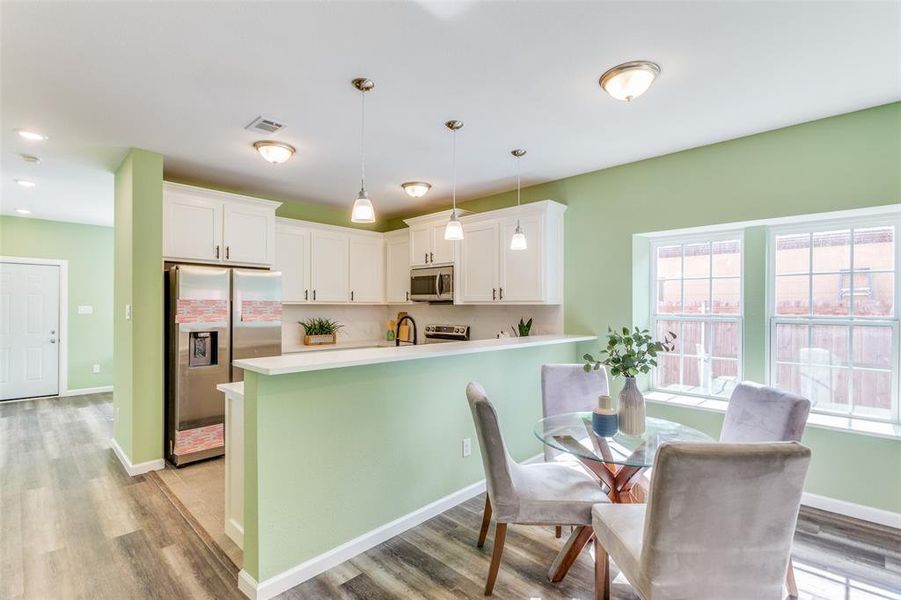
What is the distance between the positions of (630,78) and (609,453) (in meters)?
1.91

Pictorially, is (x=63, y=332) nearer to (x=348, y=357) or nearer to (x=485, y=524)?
(x=348, y=357)

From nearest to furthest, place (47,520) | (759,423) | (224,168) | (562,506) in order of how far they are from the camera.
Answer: (562,506) → (759,423) → (47,520) → (224,168)

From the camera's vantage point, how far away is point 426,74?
2258 mm

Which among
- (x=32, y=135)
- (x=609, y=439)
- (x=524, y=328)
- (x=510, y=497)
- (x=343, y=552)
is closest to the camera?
(x=510, y=497)

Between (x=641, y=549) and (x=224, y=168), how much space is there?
4.22 m

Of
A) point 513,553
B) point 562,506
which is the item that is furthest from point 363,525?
point 562,506

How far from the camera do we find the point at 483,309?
16.3ft

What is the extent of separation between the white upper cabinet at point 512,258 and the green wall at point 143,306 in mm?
2861

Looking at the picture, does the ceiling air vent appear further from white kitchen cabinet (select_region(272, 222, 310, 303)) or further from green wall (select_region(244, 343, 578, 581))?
white kitchen cabinet (select_region(272, 222, 310, 303))

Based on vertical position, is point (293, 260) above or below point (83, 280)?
above

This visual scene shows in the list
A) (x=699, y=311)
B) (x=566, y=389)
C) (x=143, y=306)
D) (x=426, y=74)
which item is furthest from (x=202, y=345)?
(x=699, y=311)

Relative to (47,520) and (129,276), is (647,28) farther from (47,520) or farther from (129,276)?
(47,520)

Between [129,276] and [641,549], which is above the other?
[129,276]

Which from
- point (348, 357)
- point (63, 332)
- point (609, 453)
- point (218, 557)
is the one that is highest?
point (348, 357)
